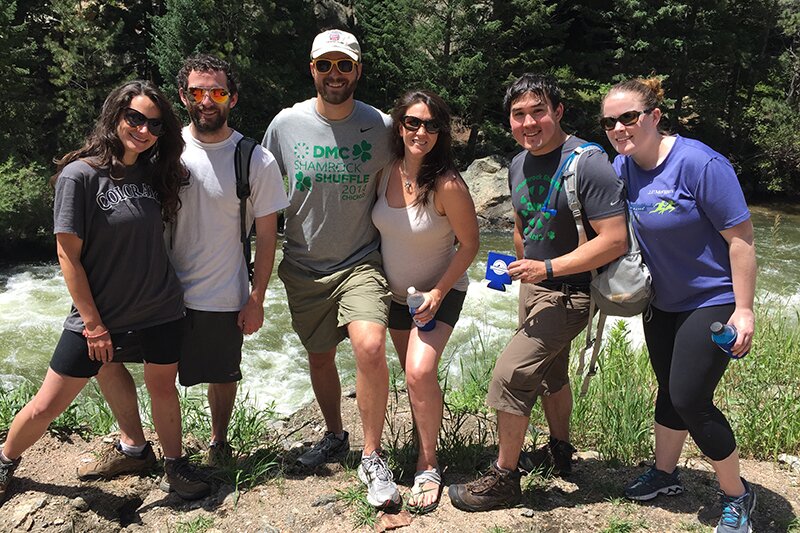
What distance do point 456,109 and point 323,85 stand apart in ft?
65.8

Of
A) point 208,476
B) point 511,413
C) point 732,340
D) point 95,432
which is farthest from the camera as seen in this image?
point 95,432

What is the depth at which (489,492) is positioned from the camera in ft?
10.5

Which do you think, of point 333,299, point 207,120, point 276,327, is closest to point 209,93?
point 207,120

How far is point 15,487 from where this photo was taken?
3387 mm

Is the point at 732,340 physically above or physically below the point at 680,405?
above

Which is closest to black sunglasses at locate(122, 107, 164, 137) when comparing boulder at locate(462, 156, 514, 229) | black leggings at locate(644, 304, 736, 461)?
black leggings at locate(644, 304, 736, 461)

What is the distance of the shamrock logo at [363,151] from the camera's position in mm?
3494

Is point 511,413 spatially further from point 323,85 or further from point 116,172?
point 116,172

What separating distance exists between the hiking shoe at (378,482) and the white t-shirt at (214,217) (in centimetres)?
106

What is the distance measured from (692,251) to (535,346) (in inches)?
32.0

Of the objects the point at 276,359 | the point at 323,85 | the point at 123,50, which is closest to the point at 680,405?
the point at 323,85

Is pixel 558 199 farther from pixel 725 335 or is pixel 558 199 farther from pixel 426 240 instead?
pixel 725 335

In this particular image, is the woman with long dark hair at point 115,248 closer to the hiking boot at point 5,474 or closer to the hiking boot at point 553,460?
the hiking boot at point 5,474

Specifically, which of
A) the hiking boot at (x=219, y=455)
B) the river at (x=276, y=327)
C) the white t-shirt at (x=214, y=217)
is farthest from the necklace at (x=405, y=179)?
the river at (x=276, y=327)
